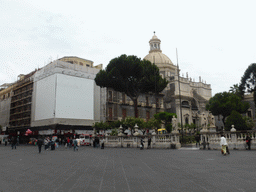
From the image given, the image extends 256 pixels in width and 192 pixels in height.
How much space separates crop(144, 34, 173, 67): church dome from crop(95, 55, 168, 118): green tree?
75.5ft

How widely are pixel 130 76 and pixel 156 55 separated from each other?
1090 inches

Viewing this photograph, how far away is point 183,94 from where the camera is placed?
56656 mm

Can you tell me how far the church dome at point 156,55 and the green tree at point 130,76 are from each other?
23.0 metres

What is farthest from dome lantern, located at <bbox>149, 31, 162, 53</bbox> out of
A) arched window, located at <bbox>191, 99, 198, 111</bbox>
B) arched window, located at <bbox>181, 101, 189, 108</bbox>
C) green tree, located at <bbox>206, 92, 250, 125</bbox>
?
green tree, located at <bbox>206, 92, 250, 125</bbox>

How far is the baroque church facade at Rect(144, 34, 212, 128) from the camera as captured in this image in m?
56.0

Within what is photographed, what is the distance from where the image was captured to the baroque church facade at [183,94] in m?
56.0

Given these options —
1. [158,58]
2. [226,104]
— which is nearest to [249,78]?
[226,104]

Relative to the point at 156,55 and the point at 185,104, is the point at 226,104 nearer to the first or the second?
the point at 185,104

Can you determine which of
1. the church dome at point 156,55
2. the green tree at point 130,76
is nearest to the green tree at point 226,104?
the green tree at point 130,76

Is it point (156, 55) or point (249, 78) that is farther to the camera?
point (156, 55)

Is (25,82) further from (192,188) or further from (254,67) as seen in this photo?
(192,188)

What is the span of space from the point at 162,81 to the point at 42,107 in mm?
22730

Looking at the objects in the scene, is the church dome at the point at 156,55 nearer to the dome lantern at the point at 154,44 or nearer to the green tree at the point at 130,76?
the dome lantern at the point at 154,44

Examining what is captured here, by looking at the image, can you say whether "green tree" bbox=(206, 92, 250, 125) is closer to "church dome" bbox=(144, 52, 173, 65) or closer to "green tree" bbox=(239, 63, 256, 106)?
"green tree" bbox=(239, 63, 256, 106)
